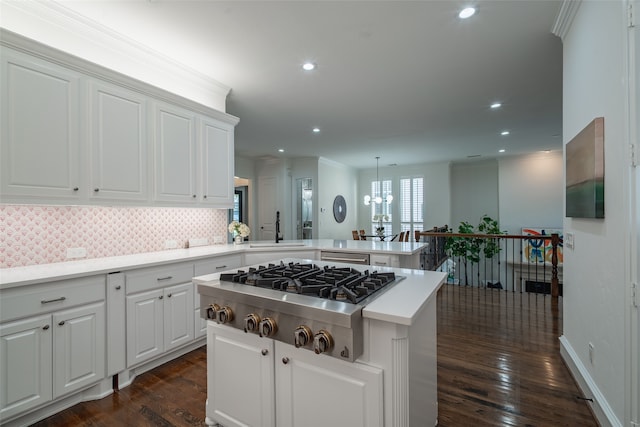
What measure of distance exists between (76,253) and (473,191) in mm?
9223

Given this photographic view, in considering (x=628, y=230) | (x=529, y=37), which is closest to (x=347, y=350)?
(x=628, y=230)

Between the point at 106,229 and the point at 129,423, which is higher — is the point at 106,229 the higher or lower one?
the higher one

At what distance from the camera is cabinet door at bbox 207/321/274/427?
4.70 feet

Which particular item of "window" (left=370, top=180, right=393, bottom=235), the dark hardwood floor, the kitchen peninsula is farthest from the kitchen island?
"window" (left=370, top=180, right=393, bottom=235)

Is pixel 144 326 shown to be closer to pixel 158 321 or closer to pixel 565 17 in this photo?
pixel 158 321

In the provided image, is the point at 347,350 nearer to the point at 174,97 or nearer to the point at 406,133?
the point at 174,97

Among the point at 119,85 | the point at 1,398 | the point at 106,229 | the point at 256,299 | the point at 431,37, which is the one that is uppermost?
the point at 431,37

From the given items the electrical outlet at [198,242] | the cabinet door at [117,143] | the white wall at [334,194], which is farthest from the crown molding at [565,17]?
the white wall at [334,194]

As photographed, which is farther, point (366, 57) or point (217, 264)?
point (217, 264)

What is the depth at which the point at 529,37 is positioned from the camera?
2.49 metres

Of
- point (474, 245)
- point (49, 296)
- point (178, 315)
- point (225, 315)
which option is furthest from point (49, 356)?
point (474, 245)

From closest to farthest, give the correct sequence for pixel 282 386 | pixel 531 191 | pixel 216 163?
pixel 282 386 → pixel 216 163 → pixel 531 191

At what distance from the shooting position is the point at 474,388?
213 centimetres

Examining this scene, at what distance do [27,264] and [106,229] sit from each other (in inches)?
22.9
